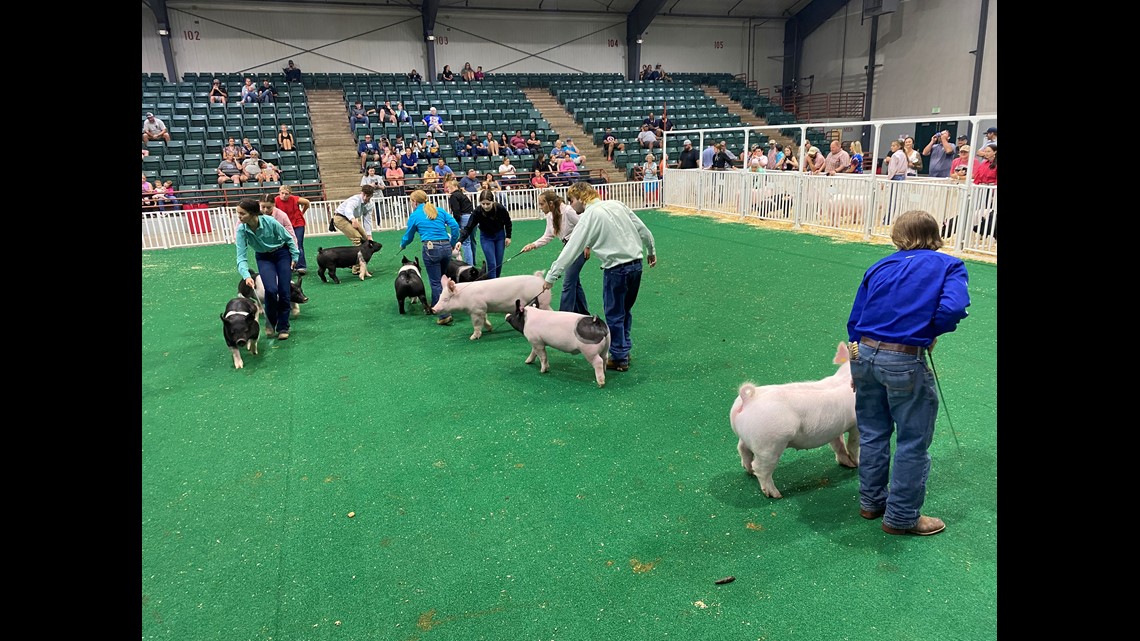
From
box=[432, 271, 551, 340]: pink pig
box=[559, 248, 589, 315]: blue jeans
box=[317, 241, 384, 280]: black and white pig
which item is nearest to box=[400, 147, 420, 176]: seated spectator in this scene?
box=[317, 241, 384, 280]: black and white pig

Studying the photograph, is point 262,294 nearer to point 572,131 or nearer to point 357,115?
point 357,115

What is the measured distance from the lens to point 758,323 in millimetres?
7621

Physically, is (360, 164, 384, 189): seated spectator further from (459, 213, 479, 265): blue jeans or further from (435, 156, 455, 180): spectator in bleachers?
(459, 213, 479, 265): blue jeans

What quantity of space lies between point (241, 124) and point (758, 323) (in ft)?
68.5

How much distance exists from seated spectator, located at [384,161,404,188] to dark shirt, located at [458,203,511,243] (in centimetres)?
1138

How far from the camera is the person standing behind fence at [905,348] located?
3.12 m

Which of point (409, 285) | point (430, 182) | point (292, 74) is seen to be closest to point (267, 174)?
point (430, 182)

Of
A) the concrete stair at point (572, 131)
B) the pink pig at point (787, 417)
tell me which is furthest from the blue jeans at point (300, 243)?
the concrete stair at point (572, 131)

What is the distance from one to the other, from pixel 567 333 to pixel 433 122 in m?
19.2

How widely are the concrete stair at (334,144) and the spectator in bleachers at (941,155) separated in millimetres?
16541

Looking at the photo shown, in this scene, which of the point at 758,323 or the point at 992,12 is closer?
the point at 758,323

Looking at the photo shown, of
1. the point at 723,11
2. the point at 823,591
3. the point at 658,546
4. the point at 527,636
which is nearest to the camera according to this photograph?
the point at 527,636

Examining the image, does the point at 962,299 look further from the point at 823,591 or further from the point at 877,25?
the point at 877,25
